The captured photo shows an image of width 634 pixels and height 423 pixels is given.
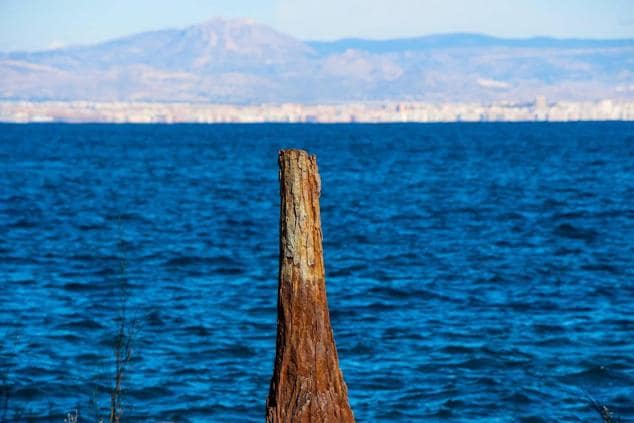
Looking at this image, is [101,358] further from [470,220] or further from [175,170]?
[175,170]

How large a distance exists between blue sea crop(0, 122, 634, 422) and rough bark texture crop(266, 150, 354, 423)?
58.8 inches

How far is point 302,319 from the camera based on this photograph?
5645 mm

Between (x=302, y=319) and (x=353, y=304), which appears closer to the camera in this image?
(x=302, y=319)

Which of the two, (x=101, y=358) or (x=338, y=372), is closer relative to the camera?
(x=338, y=372)

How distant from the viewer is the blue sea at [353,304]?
42.5 ft

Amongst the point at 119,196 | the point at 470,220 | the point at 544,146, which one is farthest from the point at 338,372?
the point at 544,146

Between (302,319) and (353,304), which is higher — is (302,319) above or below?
above

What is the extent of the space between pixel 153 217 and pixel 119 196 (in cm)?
1055

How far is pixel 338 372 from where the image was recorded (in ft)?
18.5

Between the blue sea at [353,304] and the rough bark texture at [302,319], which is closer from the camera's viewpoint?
the rough bark texture at [302,319]

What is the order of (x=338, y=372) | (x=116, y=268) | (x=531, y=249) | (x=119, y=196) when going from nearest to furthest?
(x=338, y=372) → (x=116, y=268) → (x=531, y=249) → (x=119, y=196)

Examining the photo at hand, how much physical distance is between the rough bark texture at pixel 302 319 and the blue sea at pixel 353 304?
58.8 inches

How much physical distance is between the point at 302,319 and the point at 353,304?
13.5 m

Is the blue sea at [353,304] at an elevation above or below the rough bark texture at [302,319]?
below
